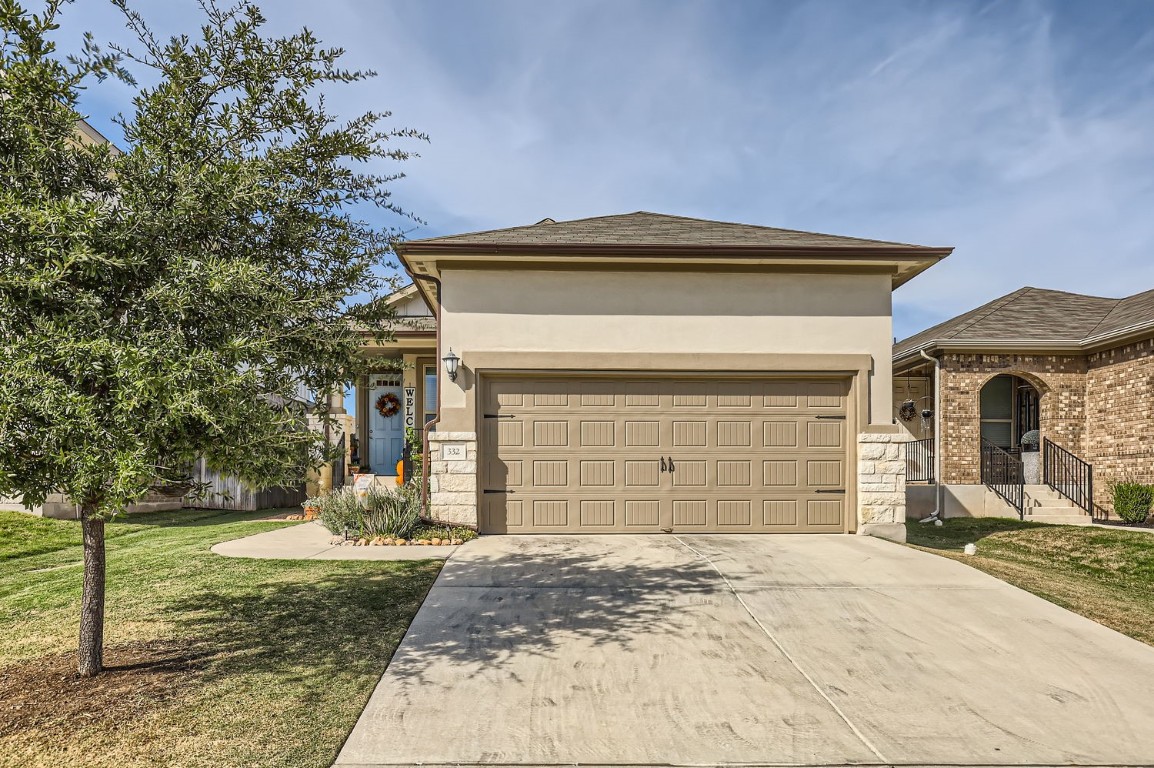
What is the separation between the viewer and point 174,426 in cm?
362

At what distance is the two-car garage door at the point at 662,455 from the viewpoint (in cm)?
920

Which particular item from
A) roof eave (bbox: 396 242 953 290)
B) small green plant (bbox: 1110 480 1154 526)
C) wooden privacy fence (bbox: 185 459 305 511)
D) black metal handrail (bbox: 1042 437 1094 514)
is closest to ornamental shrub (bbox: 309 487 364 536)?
roof eave (bbox: 396 242 953 290)

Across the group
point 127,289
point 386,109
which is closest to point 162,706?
point 127,289

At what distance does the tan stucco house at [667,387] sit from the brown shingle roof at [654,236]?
0.09m

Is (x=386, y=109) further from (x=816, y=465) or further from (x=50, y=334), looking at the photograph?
(x=816, y=465)

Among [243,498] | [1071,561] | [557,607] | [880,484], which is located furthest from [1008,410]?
[243,498]

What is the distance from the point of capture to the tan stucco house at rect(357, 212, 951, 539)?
914 cm

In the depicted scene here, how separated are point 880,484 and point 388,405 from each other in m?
9.94

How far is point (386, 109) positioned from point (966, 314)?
54.8 ft

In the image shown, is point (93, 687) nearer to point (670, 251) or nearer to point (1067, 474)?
point (670, 251)

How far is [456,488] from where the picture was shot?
9.02m

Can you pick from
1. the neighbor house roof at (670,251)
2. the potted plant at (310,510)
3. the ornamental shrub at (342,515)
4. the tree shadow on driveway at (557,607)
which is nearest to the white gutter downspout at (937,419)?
the neighbor house roof at (670,251)

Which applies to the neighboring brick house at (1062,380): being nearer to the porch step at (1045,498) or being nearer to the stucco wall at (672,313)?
the porch step at (1045,498)

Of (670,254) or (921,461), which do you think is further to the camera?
(921,461)
